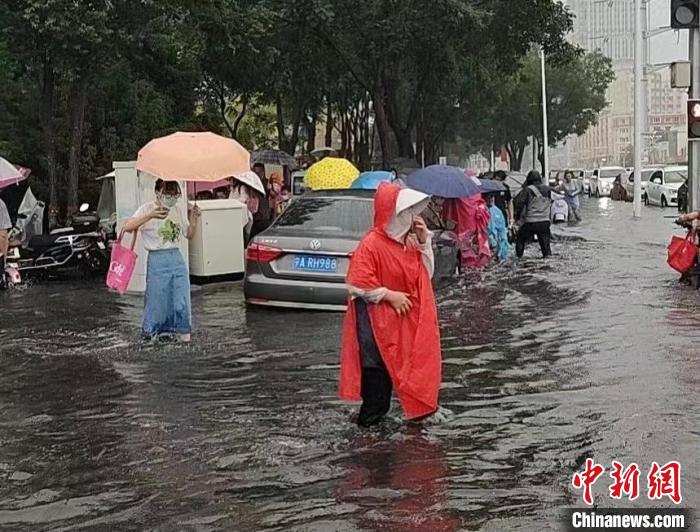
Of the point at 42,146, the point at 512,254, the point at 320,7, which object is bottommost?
the point at 512,254

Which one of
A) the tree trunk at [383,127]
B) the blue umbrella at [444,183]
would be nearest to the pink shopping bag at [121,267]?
the blue umbrella at [444,183]

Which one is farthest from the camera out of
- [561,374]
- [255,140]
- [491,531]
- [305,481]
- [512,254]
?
[255,140]

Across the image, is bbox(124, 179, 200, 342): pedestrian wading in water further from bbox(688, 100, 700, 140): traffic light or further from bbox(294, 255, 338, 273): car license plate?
bbox(688, 100, 700, 140): traffic light

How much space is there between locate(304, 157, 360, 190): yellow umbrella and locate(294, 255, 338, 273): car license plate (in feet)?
19.9

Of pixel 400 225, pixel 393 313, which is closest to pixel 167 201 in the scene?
pixel 400 225

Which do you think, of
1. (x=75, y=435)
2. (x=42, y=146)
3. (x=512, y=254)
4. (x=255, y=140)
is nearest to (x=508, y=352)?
(x=75, y=435)

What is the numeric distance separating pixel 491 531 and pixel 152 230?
18.1 feet

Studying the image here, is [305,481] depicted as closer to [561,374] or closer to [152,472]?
[152,472]

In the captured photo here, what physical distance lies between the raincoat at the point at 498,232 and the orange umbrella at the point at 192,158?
362 inches

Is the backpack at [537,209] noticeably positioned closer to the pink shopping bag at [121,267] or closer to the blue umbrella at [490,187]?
the blue umbrella at [490,187]

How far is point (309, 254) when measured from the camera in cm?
1188

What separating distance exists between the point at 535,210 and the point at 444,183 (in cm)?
362

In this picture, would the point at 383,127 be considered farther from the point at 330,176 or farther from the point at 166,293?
the point at 166,293

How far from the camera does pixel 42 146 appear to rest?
2550cm
